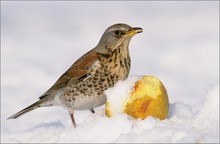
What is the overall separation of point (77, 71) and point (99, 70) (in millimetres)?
572

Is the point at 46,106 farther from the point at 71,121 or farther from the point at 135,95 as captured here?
the point at 135,95

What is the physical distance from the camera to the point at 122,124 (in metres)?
8.33

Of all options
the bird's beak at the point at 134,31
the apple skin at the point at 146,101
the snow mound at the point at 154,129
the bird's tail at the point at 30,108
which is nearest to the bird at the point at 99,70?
the bird's beak at the point at 134,31

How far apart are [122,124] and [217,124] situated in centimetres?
126

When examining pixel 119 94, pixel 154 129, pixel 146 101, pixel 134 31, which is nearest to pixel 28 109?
pixel 134 31

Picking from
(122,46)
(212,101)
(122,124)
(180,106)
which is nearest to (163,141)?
(122,124)

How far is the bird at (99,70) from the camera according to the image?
1021 cm

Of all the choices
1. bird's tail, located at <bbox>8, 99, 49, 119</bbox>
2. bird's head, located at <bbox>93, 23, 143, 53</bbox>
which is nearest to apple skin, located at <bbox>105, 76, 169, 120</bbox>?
bird's head, located at <bbox>93, 23, 143, 53</bbox>

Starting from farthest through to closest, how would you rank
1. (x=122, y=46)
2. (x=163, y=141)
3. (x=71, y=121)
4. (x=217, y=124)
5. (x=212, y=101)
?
1. (x=71, y=121)
2. (x=122, y=46)
3. (x=212, y=101)
4. (x=217, y=124)
5. (x=163, y=141)

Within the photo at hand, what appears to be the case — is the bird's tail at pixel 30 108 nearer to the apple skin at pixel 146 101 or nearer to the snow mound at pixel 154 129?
the snow mound at pixel 154 129

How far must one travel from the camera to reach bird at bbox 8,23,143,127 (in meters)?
10.2

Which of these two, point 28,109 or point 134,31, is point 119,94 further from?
point 28,109

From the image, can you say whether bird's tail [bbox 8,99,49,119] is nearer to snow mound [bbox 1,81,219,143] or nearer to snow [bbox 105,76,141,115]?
snow mound [bbox 1,81,219,143]

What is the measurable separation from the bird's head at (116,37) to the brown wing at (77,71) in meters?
0.23
